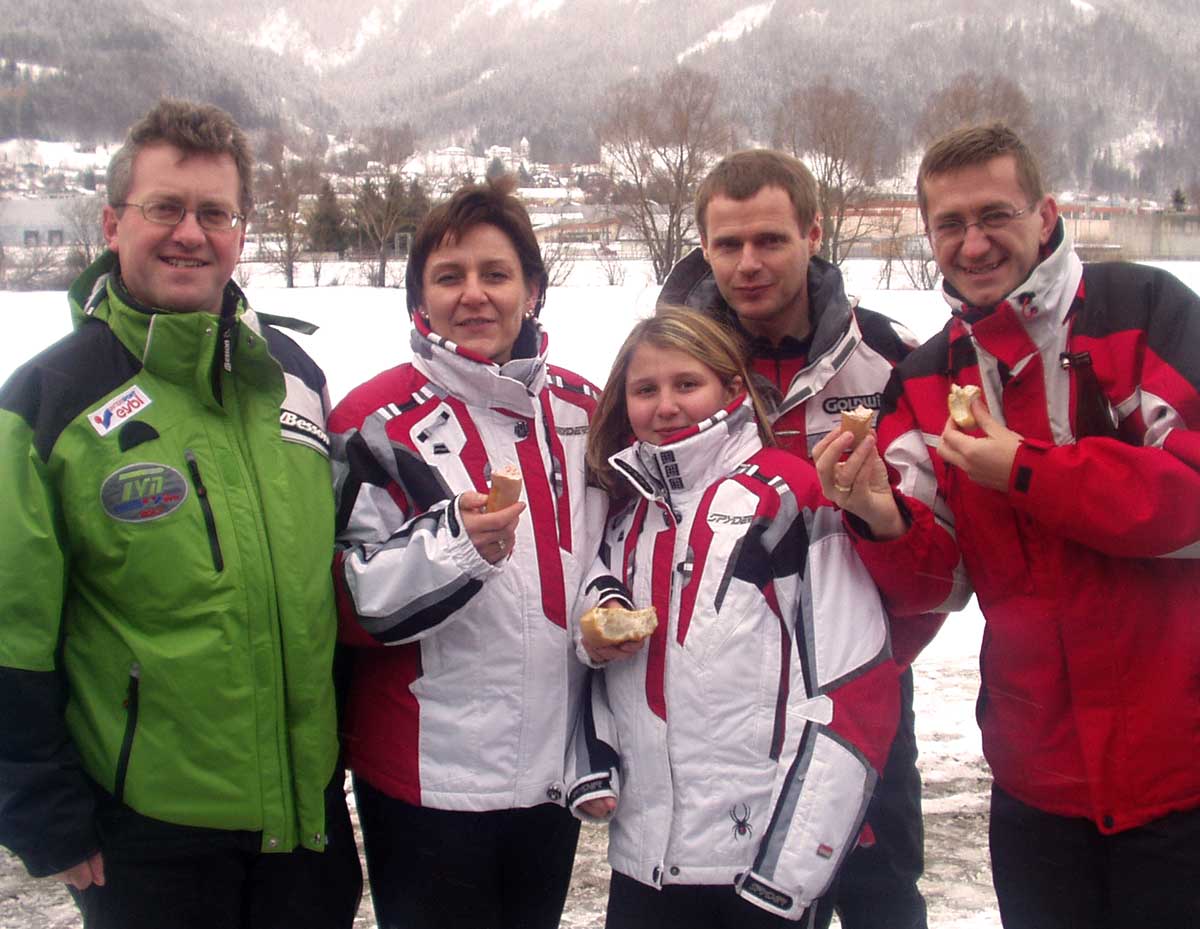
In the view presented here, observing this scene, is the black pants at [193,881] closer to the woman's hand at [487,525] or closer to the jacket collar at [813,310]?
the woman's hand at [487,525]

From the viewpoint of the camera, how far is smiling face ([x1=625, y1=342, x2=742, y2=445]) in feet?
7.47

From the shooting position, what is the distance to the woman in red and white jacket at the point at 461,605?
2.08m

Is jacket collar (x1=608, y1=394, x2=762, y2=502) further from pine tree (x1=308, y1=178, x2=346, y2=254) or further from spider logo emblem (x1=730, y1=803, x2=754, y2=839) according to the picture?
pine tree (x1=308, y1=178, x2=346, y2=254)

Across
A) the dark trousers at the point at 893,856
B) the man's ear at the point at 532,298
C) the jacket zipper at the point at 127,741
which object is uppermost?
the man's ear at the point at 532,298

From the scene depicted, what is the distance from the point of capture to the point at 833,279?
269cm

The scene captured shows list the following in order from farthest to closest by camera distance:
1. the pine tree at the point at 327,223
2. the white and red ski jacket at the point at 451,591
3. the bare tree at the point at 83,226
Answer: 1. the pine tree at the point at 327,223
2. the bare tree at the point at 83,226
3. the white and red ski jacket at the point at 451,591

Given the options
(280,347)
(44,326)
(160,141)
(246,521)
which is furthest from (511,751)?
(44,326)

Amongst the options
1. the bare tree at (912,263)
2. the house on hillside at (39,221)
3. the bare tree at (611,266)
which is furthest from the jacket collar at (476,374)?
the house on hillside at (39,221)

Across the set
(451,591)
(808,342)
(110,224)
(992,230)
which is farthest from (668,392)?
(110,224)

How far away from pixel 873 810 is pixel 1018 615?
81 centimetres

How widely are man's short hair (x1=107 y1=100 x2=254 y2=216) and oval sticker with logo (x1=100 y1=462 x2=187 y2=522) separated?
0.61m

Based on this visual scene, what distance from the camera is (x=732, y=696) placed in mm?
2023

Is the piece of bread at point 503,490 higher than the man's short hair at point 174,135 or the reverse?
the reverse

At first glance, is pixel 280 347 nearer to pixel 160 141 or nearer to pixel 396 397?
pixel 396 397
